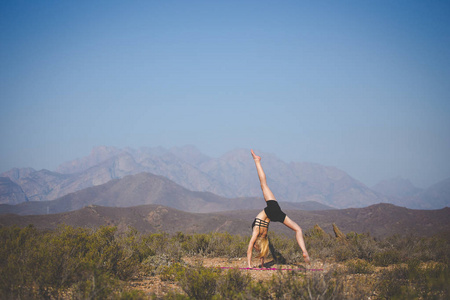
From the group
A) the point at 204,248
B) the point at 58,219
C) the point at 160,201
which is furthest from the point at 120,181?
the point at 204,248

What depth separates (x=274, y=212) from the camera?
23.3ft

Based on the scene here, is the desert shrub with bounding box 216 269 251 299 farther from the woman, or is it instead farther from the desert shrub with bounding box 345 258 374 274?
the desert shrub with bounding box 345 258 374 274

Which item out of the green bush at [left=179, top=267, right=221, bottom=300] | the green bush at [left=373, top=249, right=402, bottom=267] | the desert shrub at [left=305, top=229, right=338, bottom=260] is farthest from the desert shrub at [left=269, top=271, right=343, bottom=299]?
the desert shrub at [left=305, top=229, right=338, bottom=260]

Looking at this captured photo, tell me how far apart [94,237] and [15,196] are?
223390 mm

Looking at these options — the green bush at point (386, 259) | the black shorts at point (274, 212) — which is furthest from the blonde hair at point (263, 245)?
the green bush at point (386, 259)

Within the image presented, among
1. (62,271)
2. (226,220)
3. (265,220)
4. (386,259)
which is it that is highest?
(265,220)

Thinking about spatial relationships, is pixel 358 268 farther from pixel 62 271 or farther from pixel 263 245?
pixel 62 271

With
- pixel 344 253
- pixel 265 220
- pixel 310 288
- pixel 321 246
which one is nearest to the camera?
pixel 310 288

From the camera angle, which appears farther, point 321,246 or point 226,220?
point 226,220

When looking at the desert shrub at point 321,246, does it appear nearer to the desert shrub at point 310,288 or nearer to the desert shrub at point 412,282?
the desert shrub at point 412,282

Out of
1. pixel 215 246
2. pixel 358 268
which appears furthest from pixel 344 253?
pixel 215 246

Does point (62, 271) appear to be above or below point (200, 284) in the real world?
above

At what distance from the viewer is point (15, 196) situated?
188375 mm

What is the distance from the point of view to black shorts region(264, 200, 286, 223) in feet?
23.1
